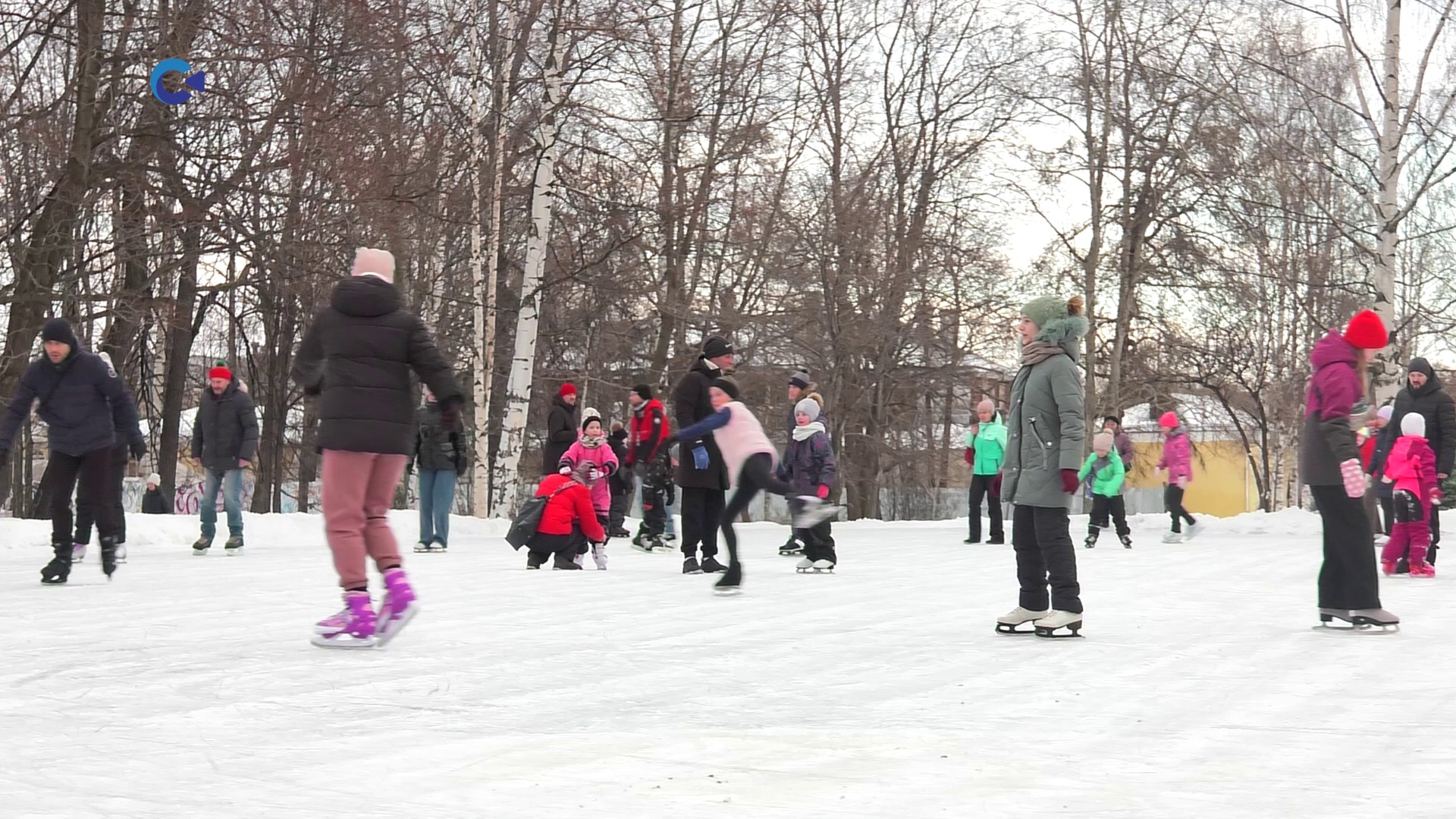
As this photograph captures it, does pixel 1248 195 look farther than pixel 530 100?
Yes

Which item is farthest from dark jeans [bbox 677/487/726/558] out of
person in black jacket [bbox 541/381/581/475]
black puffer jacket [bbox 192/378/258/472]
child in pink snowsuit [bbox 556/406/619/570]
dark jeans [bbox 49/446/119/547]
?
black puffer jacket [bbox 192/378/258/472]

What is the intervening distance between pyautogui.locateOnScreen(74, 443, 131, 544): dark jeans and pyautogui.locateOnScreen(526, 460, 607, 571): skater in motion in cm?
317

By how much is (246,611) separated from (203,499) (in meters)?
6.96

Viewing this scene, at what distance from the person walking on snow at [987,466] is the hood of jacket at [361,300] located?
12.9 m

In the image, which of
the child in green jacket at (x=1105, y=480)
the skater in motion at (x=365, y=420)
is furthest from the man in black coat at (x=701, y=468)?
the child in green jacket at (x=1105, y=480)

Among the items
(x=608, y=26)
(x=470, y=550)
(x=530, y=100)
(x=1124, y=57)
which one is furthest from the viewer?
(x=1124, y=57)

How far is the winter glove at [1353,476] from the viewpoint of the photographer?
28.0 ft

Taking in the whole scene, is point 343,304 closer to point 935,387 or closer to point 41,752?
point 41,752

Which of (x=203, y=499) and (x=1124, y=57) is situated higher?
(x=1124, y=57)

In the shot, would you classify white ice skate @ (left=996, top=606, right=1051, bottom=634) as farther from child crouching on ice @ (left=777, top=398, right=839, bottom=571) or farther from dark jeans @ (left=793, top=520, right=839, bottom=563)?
child crouching on ice @ (left=777, top=398, right=839, bottom=571)

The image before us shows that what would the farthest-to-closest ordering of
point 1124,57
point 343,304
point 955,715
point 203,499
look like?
point 1124,57 → point 203,499 → point 343,304 → point 955,715

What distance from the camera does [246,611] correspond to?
9.34 m

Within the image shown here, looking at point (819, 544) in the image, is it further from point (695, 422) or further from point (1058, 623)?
point (1058, 623)

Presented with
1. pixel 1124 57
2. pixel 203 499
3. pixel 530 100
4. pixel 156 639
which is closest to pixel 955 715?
pixel 156 639
